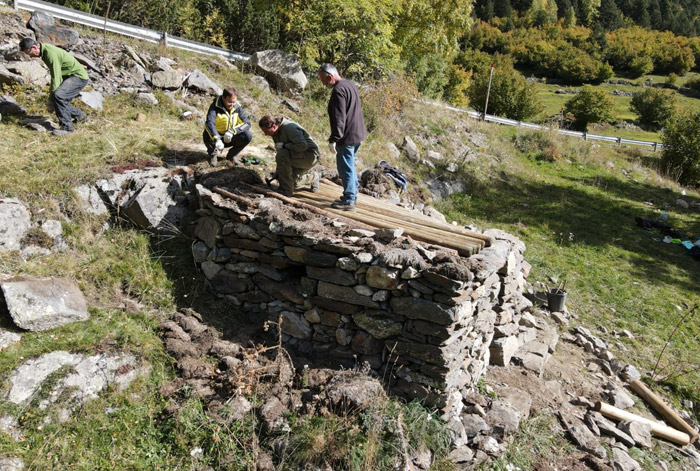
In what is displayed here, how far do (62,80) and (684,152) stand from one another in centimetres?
2036

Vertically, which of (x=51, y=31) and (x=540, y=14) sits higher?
(x=540, y=14)

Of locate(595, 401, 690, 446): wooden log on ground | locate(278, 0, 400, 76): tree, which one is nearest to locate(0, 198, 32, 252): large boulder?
locate(595, 401, 690, 446): wooden log on ground

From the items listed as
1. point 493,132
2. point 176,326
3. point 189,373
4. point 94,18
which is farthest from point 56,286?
point 493,132

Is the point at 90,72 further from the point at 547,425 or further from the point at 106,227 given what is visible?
the point at 547,425

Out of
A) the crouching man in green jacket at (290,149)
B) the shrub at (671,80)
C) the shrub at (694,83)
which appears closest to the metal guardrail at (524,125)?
the crouching man in green jacket at (290,149)

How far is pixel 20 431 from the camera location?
145 inches

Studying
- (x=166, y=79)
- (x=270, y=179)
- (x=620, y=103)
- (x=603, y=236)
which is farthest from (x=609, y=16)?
→ (x=270, y=179)

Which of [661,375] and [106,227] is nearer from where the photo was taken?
[106,227]

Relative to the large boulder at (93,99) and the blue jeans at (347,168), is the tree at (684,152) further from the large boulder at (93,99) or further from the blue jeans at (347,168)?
the large boulder at (93,99)

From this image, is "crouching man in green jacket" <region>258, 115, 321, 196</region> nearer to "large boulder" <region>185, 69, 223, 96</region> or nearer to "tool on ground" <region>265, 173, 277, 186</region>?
"tool on ground" <region>265, 173, 277, 186</region>

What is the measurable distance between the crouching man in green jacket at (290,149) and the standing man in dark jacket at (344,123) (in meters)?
0.40

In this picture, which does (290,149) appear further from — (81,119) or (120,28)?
(120,28)

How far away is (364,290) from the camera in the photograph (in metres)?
4.63

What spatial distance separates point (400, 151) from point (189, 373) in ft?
27.4
